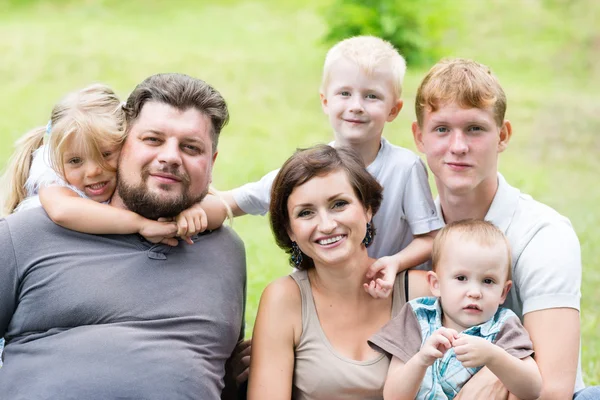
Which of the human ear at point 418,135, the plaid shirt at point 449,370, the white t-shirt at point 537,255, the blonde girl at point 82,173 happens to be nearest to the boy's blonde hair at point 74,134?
the blonde girl at point 82,173

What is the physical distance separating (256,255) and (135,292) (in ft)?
15.3

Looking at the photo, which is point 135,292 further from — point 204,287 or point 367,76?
point 367,76

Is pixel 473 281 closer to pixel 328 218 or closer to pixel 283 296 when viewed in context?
pixel 328 218

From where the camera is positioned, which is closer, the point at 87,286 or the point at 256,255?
the point at 87,286

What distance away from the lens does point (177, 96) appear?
3424 mm

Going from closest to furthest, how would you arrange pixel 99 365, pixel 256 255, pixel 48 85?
pixel 99 365 → pixel 256 255 → pixel 48 85

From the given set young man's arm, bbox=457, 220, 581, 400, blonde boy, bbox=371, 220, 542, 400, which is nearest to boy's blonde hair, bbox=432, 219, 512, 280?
blonde boy, bbox=371, 220, 542, 400

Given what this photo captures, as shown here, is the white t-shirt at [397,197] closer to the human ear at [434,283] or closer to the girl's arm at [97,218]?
the human ear at [434,283]

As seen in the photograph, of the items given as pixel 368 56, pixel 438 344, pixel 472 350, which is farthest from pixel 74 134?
pixel 472 350

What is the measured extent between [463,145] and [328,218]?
2.07 feet

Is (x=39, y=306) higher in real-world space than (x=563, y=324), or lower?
lower

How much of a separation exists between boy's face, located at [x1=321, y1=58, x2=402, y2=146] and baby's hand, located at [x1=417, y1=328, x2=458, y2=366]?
121 cm

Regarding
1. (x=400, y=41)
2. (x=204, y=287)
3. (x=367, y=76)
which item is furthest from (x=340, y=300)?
(x=400, y=41)

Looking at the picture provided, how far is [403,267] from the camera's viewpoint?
11.5 ft
